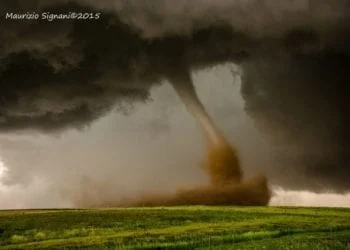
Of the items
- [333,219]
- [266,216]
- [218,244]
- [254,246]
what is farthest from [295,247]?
[266,216]

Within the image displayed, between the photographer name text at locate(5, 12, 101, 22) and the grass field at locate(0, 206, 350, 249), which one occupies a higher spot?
the photographer name text at locate(5, 12, 101, 22)

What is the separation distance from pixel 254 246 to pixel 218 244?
5.50ft

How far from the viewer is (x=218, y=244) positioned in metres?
19.0

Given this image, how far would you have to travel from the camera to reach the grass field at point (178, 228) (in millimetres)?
18828

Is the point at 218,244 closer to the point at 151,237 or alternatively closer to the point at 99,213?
the point at 151,237

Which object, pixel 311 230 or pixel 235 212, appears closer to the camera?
pixel 311 230

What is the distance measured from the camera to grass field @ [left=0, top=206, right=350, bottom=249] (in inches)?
741

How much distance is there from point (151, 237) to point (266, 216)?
820 centimetres

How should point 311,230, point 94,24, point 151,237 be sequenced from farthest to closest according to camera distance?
point 94,24, point 311,230, point 151,237

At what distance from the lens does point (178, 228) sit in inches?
893

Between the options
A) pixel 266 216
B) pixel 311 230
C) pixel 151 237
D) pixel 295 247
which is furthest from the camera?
pixel 266 216

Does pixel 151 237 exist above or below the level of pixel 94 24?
below

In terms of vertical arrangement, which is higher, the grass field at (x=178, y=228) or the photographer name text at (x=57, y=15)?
the photographer name text at (x=57, y=15)

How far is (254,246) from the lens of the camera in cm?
1767
